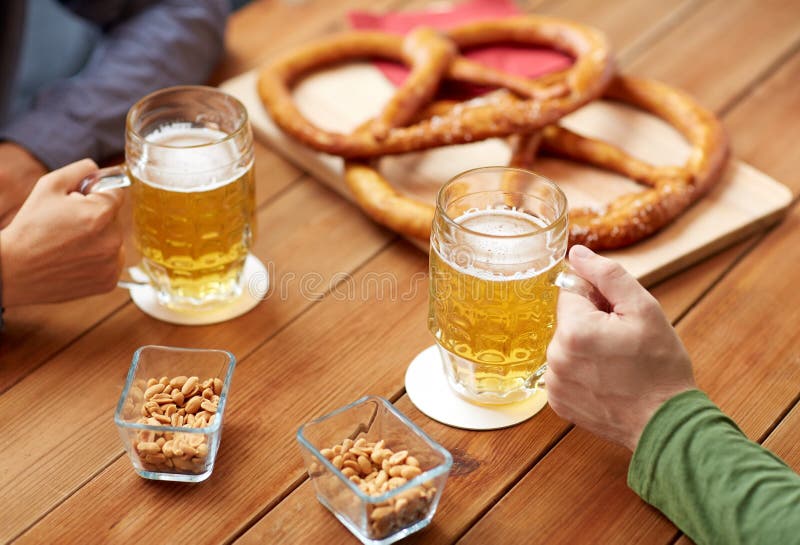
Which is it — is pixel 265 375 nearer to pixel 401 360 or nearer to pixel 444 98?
pixel 401 360

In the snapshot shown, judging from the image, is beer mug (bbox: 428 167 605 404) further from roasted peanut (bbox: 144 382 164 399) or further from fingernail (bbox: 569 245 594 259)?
roasted peanut (bbox: 144 382 164 399)

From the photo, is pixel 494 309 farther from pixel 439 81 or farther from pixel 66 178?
pixel 439 81

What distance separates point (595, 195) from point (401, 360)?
0.51m

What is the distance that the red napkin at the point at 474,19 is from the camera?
193 centimetres

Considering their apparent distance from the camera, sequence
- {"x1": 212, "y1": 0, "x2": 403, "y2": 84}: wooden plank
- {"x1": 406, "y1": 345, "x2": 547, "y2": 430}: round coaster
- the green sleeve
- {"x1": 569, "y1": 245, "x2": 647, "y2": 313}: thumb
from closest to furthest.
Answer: the green sleeve, {"x1": 569, "y1": 245, "x2": 647, "y2": 313}: thumb, {"x1": 406, "y1": 345, "x2": 547, "y2": 430}: round coaster, {"x1": 212, "y1": 0, "x2": 403, "y2": 84}: wooden plank

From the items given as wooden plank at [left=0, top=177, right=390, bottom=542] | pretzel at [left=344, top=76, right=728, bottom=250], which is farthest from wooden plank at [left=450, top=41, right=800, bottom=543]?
wooden plank at [left=0, top=177, right=390, bottom=542]

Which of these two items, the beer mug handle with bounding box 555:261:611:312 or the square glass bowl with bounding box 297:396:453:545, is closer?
the square glass bowl with bounding box 297:396:453:545

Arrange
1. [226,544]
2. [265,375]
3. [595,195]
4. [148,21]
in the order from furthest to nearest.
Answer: [148,21], [595,195], [265,375], [226,544]

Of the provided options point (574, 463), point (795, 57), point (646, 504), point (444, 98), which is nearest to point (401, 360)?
point (574, 463)

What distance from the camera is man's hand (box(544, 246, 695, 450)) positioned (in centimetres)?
110

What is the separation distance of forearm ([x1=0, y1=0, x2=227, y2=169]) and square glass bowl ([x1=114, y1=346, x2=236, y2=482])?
618mm

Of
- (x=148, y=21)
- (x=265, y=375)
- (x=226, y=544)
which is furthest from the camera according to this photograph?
(x=148, y=21)

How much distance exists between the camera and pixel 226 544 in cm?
110

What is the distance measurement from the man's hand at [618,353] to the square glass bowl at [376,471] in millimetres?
189
